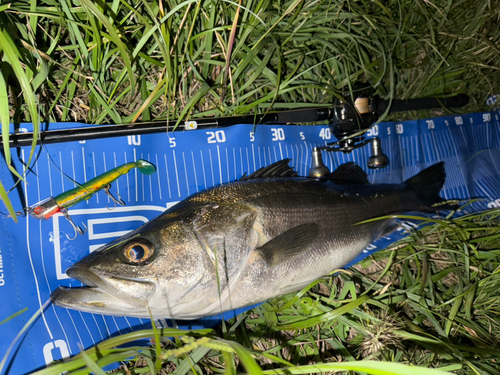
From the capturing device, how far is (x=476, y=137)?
9.68 feet

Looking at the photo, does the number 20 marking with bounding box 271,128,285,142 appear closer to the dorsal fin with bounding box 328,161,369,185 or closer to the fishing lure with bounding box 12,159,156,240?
the dorsal fin with bounding box 328,161,369,185

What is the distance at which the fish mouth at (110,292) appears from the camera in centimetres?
150

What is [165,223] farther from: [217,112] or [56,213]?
[217,112]

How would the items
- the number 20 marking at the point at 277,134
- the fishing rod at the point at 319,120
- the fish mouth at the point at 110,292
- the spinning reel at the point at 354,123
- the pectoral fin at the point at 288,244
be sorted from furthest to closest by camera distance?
the number 20 marking at the point at 277,134
the spinning reel at the point at 354,123
the fishing rod at the point at 319,120
the pectoral fin at the point at 288,244
the fish mouth at the point at 110,292

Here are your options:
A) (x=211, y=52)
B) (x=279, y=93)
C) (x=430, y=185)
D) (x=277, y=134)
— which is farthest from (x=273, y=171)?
(x=430, y=185)

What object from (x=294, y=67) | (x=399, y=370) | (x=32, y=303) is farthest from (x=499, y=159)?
(x=32, y=303)

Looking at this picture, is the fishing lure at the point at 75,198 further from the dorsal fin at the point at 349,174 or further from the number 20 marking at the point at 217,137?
the dorsal fin at the point at 349,174

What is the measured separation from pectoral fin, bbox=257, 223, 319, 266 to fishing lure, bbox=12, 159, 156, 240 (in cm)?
97

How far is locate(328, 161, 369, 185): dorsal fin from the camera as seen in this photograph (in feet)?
7.39

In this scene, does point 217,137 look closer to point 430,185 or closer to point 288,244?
point 288,244

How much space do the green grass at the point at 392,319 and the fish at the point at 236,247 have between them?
0.22 m

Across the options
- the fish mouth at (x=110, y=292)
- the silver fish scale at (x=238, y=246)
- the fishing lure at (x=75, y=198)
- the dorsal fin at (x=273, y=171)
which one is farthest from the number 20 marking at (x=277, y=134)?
the fish mouth at (x=110, y=292)

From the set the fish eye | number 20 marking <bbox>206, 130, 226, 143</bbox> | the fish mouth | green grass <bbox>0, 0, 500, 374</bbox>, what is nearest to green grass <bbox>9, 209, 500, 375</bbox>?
green grass <bbox>0, 0, 500, 374</bbox>

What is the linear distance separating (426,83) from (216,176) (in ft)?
6.51
